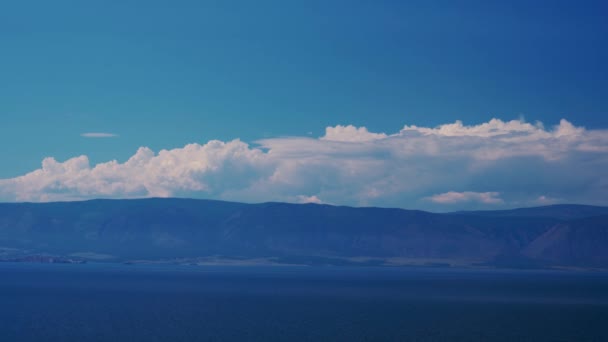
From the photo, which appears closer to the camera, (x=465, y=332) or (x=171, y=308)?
(x=465, y=332)

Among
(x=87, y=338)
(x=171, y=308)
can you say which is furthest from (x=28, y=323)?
(x=171, y=308)

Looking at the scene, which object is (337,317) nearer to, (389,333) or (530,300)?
(389,333)

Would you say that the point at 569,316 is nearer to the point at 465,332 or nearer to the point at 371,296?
the point at 465,332

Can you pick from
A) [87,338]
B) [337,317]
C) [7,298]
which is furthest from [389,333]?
[7,298]

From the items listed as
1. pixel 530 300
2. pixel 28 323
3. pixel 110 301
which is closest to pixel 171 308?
pixel 110 301

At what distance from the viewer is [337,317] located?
3797 inches

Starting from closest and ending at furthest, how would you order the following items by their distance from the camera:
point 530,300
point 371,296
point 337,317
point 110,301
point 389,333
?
point 389,333, point 337,317, point 110,301, point 530,300, point 371,296

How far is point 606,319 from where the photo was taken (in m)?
96.5

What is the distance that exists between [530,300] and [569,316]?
32.1 m

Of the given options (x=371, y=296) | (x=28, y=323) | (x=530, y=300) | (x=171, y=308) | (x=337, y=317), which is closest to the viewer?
(x=28, y=323)

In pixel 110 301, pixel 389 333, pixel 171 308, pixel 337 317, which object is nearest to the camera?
pixel 389 333

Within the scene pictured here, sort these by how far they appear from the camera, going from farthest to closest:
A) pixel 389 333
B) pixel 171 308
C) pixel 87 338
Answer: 1. pixel 171 308
2. pixel 389 333
3. pixel 87 338

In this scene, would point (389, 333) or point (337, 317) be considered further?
point (337, 317)

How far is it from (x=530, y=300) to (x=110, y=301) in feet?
244
